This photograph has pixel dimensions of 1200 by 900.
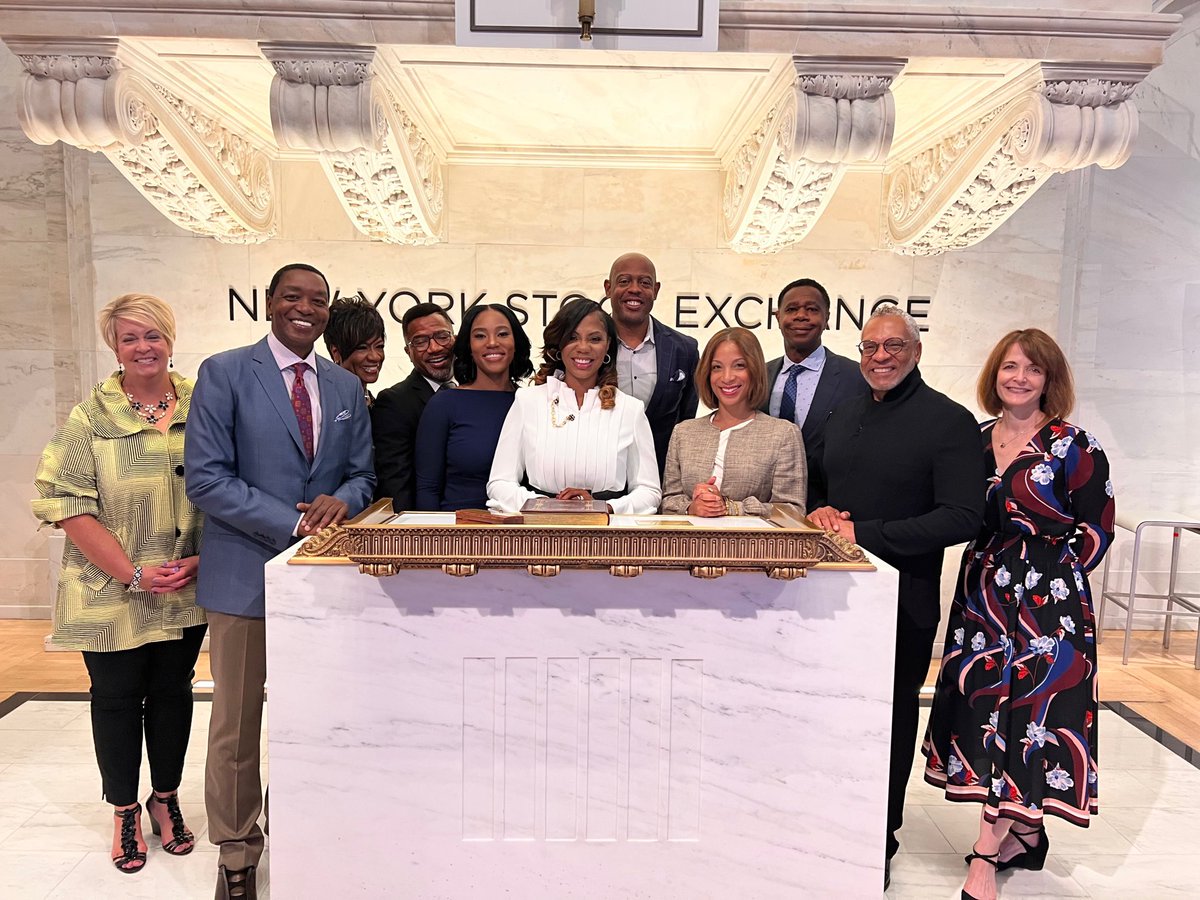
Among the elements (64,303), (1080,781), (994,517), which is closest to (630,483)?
(994,517)

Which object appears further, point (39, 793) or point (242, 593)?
point (39, 793)

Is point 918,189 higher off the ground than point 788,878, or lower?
higher

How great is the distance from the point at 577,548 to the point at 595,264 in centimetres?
367

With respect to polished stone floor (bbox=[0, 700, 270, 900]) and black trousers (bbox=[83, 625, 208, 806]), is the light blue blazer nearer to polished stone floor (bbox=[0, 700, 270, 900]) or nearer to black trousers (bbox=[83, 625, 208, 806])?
black trousers (bbox=[83, 625, 208, 806])

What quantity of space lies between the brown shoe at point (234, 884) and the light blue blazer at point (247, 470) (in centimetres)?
77

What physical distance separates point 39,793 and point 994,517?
359 centimetres

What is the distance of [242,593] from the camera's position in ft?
8.30

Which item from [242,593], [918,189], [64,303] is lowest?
[242,593]

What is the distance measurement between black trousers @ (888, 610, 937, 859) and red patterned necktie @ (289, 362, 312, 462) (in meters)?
1.85

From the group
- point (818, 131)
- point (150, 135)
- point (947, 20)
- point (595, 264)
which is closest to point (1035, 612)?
point (818, 131)

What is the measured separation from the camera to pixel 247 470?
2.54 m

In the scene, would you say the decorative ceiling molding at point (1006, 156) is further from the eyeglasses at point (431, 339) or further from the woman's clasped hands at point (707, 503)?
the eyeglasses at point (431, 339)

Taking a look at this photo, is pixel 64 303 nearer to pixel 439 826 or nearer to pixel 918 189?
pixel 439 826

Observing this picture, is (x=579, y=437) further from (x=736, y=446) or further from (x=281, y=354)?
(x=281, y=354)
